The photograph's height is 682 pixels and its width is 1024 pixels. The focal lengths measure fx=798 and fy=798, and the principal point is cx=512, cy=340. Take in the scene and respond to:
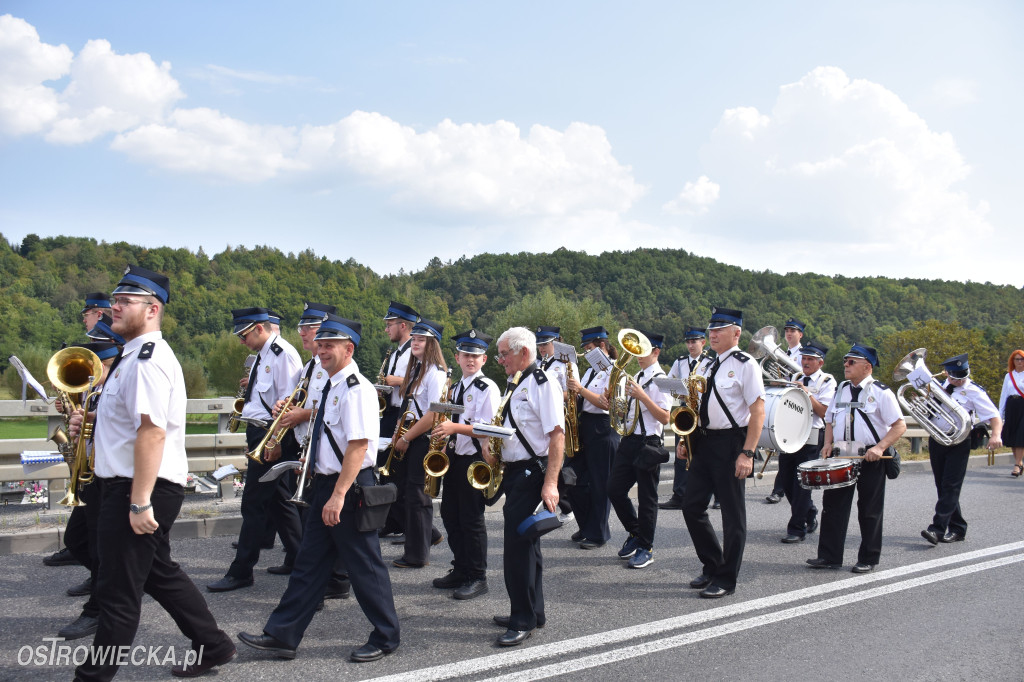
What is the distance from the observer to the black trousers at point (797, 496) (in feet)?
26.8

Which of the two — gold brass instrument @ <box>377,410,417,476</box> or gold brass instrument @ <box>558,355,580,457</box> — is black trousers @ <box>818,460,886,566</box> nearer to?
gold brass instrument @ <box>558,355,580,457</box>

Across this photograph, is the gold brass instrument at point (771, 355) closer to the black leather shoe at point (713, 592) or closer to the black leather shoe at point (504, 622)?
the black leather shoe at point (713, 592)

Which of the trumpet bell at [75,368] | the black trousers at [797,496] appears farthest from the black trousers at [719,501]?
the trumpet bell at [75,368]

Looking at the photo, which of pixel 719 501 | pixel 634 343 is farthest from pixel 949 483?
pixel 634 343

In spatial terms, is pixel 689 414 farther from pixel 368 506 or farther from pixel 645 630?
pixel 368 506

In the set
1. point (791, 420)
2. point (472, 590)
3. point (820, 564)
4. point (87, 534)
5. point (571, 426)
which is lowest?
point (472, 590)

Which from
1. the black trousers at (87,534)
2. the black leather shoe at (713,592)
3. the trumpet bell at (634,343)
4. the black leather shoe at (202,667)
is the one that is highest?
the trumpet bell at (634,343)

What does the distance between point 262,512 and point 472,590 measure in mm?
1721

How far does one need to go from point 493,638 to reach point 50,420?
19.7 feet

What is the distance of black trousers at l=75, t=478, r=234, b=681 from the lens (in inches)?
159

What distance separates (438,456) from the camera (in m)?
6.29

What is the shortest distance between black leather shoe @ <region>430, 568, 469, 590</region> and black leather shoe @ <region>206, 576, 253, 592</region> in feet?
4.77

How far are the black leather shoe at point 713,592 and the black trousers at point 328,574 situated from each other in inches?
99.2

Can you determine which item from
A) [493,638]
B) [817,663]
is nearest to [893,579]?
[817,663]
